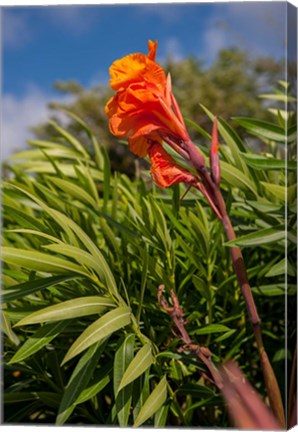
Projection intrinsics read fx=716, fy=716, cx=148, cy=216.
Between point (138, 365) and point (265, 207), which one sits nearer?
point (138, 365)

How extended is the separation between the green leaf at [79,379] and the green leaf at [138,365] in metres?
0.05

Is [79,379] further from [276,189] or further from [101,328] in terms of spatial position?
[276,189]

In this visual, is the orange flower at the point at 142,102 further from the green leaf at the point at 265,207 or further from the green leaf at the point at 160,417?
the green leaf at the point at 160,417

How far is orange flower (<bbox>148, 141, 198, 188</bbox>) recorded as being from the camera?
78 cm

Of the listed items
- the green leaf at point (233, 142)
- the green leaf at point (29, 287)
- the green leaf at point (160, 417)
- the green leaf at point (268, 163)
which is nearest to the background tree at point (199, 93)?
the green leaf at point (233, 142)

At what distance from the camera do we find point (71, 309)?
2.49ft

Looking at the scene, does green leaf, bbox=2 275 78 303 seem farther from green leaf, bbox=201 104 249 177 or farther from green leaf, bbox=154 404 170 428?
green leaf, bbox=201 104 249 177

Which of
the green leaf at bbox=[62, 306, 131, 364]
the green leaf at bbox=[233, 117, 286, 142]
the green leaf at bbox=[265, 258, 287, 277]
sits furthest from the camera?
the green leaf at bbox=[233, 117, 286, 142]

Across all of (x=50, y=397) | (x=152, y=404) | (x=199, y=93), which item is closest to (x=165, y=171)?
(x=152, y=404)

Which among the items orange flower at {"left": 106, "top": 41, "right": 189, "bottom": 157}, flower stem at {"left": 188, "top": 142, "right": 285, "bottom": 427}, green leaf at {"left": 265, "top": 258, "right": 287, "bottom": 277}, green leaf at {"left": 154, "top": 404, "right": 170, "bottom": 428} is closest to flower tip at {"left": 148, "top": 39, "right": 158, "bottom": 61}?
orange flower at {"left": 106, "top": 41, "right": 189, "bottom": 157}

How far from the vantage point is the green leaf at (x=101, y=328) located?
72cm

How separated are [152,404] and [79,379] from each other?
90 millimetres

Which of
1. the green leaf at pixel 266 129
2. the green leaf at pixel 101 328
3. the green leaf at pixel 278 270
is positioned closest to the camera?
the green leaf at pixel 101 328

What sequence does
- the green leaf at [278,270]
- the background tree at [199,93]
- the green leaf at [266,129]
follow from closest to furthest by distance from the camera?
the green leaf at [278,270] < the green leaf at [266,129] < the background tree at [199,93]
